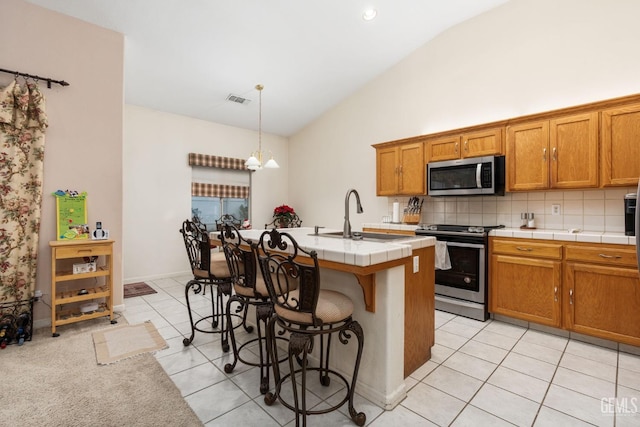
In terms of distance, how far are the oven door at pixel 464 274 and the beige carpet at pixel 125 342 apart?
9.66ft

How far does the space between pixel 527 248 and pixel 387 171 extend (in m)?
2.06

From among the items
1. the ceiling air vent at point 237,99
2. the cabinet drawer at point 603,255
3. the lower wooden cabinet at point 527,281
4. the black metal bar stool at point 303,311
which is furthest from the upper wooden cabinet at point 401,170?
the black metal bar stool at point 303,311

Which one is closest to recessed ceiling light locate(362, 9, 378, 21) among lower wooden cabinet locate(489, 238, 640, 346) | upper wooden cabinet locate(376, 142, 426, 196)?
upper wooden cabinet locate(376, 142, 426, 196)

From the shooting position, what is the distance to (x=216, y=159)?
5.43 metres

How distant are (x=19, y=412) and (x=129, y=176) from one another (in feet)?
11.5

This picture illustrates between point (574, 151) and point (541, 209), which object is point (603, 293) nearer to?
point (541, 209)

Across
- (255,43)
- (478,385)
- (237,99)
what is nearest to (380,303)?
(478,385)

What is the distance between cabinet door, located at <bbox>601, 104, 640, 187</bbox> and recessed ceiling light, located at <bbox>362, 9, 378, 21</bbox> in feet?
8.28

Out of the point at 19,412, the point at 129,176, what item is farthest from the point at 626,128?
the point at 129,176

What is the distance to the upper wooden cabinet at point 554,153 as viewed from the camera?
2.87m

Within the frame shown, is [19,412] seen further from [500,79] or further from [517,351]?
[500,79]

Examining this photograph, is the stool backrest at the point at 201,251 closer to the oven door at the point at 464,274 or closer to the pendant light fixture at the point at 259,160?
the pendant light fixture at the point at 259,160

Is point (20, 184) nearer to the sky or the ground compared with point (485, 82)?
nearer to the ground

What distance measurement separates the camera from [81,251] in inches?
118
